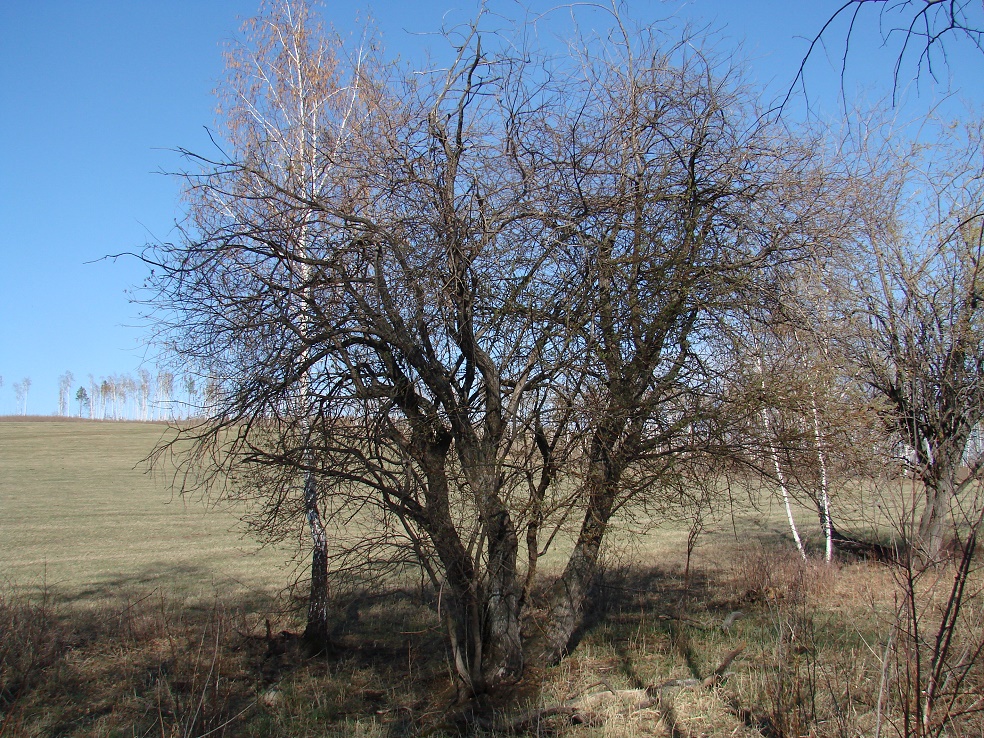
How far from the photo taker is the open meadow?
5.29 metres

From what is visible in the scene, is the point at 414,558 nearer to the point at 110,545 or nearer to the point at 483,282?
the point at 483,282

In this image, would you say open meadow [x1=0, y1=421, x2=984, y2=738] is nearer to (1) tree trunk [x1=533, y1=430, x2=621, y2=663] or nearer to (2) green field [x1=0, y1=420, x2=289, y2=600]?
(2) green field [x1=0, y1=420, x2=289, y2=600]

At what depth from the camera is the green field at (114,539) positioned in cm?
1384

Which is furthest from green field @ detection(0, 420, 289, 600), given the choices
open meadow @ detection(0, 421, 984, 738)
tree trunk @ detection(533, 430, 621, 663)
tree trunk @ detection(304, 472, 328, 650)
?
tree trunk @ detection(533, 430, 621, 663)

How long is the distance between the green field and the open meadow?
6.2 inches

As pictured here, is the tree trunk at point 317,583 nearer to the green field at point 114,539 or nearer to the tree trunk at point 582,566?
the green field at point 114,539

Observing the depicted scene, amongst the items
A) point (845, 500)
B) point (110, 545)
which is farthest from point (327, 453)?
point (110, 545)

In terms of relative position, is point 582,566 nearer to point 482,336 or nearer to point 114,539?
point 482,336

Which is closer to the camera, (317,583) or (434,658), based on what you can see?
(317,583)

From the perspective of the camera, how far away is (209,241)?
6828 mm

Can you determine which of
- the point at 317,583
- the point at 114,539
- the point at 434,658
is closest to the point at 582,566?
the point at 434,658

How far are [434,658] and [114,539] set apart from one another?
49.4ft

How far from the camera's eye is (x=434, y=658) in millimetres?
8992

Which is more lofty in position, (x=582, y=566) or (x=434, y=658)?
(x=582, y=566)
